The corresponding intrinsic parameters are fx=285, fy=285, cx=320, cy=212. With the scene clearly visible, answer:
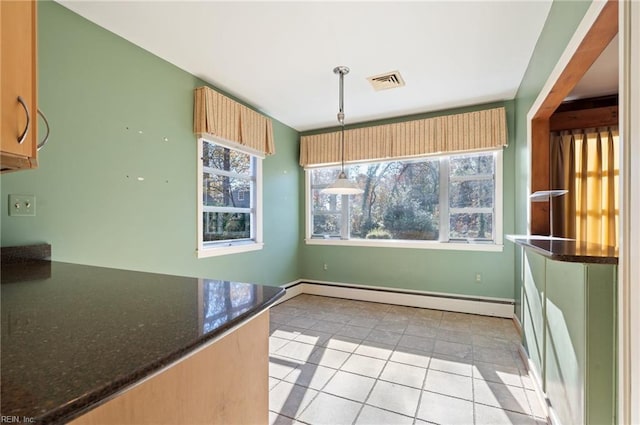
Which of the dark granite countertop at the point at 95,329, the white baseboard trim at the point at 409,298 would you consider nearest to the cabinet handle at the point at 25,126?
the dark granite countertop at the point at 95,329

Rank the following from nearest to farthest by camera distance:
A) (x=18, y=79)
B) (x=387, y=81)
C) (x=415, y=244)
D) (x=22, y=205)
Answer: (x=18, y=79) < (x=22, y=205) < (x=387, y=81) < (x=415, y=244)

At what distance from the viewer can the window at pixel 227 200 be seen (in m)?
3.14

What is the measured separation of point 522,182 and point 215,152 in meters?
3.28

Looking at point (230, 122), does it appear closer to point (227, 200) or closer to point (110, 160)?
point (227, 200)

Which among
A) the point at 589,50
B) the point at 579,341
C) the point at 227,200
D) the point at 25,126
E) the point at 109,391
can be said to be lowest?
the point at 579,341

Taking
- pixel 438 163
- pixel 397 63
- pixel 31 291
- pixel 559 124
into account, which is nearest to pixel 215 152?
pixel 397 63

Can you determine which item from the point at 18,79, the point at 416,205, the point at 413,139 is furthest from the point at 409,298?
the point at 18,79

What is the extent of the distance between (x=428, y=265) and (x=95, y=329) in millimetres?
3846

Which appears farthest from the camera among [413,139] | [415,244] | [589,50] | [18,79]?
[415,244]

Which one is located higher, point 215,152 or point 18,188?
point 215,152

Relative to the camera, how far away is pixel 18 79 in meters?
0.89

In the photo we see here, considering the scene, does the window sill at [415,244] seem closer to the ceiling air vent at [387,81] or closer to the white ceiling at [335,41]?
the white ceiling at [335,41]

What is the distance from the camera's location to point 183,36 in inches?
88.9

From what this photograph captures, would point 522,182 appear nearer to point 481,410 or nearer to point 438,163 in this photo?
point 438,163
